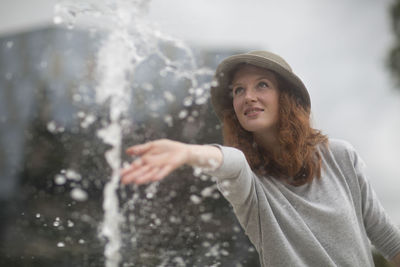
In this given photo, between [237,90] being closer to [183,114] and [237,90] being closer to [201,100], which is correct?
[201,100]

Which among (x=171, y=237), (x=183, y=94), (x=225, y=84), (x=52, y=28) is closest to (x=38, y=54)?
(x=52, y=28)

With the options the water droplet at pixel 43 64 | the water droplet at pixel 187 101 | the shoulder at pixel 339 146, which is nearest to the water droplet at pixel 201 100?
the water droplet at pixel 187 101

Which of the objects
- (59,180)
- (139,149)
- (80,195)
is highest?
(139,149)

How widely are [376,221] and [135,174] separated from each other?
1268 millimetres

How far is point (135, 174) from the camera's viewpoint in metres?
0.89

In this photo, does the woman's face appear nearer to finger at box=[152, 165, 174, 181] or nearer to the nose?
the nose

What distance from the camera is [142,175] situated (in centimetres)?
90

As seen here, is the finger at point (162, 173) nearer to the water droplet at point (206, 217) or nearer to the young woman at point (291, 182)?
the young woman at point (291, 182)

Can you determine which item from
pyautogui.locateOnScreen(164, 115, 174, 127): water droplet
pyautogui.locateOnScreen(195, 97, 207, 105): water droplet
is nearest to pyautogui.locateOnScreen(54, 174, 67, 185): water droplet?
pyautogui.locateOnScreen(164, 115, 174, 127): water droplet

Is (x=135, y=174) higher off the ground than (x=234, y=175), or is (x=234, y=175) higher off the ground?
(x=135, y=174)

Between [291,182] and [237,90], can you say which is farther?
[237,90]

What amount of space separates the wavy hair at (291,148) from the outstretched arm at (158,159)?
617 mm

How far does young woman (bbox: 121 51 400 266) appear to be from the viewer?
1.43 m

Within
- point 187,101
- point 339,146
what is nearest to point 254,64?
point 339,146
